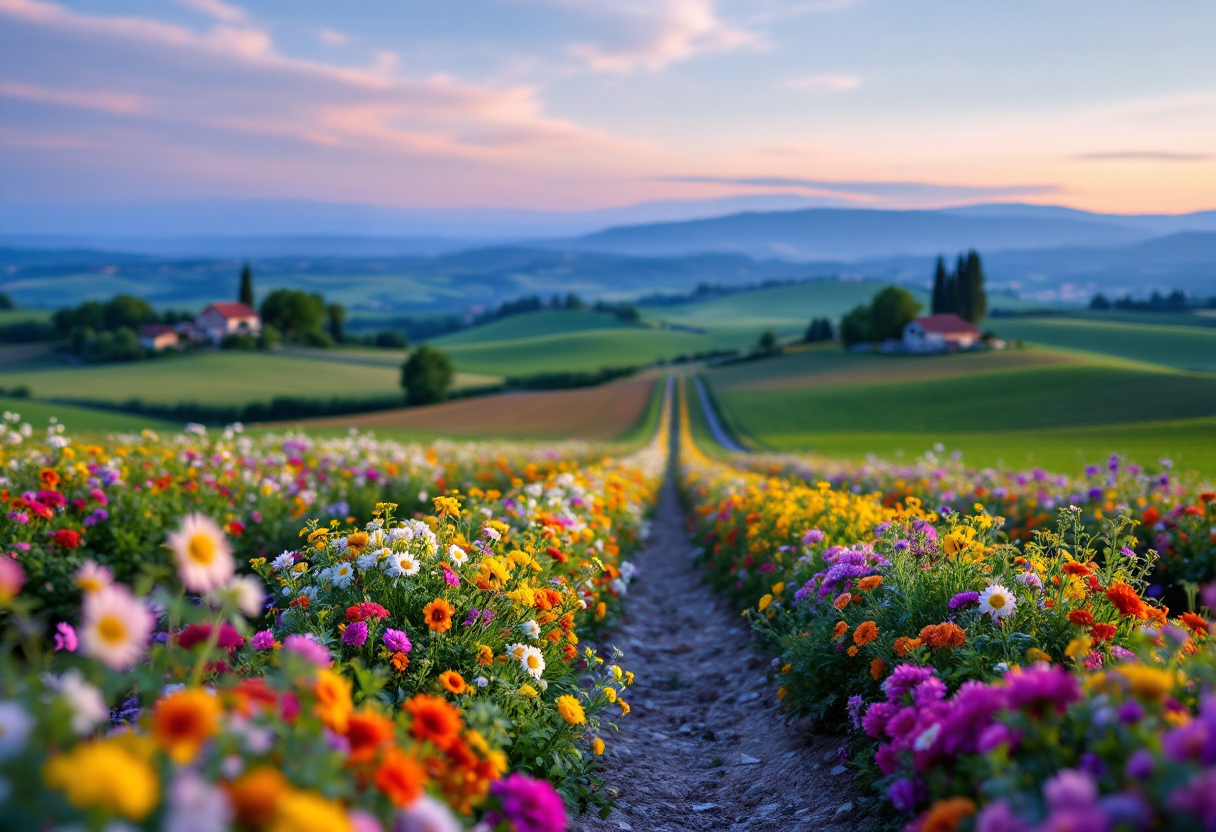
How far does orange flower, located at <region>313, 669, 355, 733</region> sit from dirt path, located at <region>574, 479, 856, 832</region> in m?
2.37

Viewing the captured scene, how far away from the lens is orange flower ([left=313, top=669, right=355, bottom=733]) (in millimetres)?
1923

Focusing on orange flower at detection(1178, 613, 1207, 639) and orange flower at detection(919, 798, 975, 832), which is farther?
orange flower at detection(1178, 613, 1207, 639)

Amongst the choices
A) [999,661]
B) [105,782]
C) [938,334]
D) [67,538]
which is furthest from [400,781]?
[938,334]

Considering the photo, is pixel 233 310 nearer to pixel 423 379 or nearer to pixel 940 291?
pixel 423 379

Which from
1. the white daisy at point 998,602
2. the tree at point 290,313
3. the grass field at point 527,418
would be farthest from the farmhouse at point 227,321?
the white daisy at point 998,602

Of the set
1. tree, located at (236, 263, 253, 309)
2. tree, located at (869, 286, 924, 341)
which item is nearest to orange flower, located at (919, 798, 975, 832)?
tree, located at (869, 286, 924, 341)

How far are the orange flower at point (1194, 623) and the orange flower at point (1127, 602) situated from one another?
0.18 meters

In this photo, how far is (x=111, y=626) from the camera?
163 centimetres

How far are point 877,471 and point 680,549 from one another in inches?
154

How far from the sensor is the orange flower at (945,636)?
342 centimetres

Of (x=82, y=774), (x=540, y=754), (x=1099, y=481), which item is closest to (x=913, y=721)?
(x=540, y=754)

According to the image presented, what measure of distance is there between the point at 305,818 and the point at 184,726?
0.41 meters

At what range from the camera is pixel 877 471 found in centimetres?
1344

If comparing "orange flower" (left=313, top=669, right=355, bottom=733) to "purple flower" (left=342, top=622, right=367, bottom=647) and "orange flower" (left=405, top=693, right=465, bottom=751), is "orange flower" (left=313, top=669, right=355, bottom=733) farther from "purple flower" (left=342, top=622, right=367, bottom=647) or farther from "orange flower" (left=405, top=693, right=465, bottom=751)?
"purple flower" (left=342, top=622, right=367, bottom=647)
